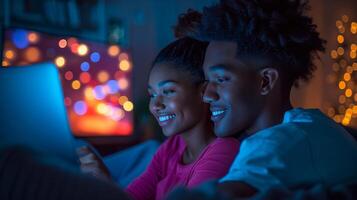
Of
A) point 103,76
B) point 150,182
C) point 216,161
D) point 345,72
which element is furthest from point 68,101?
point 216,161

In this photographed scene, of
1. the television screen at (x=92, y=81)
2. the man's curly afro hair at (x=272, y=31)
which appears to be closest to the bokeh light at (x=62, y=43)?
the television screen at (x=92, y=81)

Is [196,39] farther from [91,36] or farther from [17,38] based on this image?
[91,36]

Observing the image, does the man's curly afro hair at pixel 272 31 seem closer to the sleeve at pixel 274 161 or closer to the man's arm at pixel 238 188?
the sleeve at pixel 274 161

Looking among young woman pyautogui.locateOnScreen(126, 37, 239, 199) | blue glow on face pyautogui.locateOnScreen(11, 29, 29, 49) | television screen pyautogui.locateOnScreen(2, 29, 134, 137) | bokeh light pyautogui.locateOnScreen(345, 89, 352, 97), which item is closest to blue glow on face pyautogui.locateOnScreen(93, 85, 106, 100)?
television screen pyautogui.locateOnScreen(2, 29, 134, 137)

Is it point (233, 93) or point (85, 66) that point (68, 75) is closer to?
point (85, 66)

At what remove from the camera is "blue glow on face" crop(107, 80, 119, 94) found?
3.48 m

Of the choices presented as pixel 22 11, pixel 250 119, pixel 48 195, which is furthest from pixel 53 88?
pixel 22 11

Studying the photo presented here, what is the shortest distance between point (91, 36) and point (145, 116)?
74 cm

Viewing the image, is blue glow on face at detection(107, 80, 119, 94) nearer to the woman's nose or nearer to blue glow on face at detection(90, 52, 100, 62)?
blue glow on face at detection(90, 52, 100, 62)

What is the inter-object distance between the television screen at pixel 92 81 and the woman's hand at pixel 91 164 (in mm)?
1703

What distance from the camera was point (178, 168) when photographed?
1.37 metres

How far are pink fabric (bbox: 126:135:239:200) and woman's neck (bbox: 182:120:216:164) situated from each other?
5 centimetres

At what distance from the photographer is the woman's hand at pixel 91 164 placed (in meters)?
1.30

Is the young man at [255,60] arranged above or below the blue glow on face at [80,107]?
above
